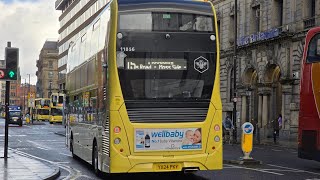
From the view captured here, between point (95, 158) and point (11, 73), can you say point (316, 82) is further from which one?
point (11, 73)

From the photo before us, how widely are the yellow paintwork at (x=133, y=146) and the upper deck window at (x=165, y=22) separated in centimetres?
33

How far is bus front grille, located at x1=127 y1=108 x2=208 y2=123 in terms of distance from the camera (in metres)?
12.0

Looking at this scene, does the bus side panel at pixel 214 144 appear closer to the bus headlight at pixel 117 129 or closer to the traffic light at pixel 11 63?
the bus headlight at pixel 117 129

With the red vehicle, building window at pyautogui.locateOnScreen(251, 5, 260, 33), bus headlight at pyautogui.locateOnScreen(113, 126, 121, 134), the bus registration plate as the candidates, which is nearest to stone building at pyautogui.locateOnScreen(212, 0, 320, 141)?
building window at pyautogui.locateOnScreen(251, 5, 260, 33)

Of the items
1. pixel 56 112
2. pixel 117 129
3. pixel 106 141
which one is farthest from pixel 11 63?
pixel 56 112

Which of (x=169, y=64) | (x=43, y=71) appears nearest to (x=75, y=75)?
(x=169, y=64)

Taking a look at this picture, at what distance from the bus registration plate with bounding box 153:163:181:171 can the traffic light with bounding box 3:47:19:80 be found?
753 centimetres

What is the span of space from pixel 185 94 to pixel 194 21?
1.70 meters

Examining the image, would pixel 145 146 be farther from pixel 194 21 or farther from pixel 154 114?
pixel 194 21

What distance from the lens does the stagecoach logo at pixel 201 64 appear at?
40.5ft

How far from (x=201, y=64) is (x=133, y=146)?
238cm

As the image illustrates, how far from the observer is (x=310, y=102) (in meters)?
17.0

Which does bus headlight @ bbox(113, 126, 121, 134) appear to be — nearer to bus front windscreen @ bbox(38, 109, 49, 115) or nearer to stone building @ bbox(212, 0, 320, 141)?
stone building @ bbox(212, 0, 320, 141)

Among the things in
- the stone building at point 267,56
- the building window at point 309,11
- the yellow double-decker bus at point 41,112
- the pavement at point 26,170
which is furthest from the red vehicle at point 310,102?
the yellow double-decker bus at point 41,112
